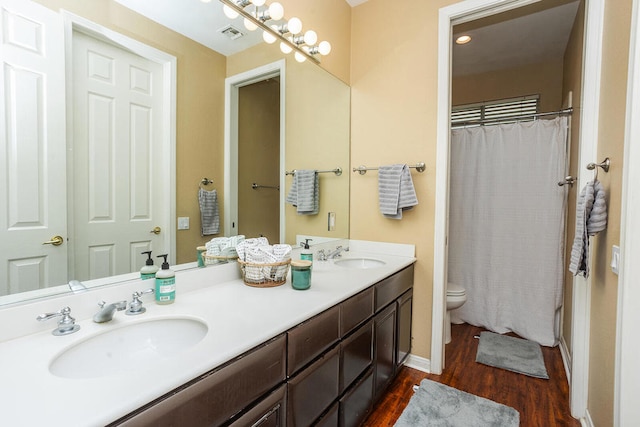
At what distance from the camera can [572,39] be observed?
8.50ft

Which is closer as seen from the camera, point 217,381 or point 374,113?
point 217,381

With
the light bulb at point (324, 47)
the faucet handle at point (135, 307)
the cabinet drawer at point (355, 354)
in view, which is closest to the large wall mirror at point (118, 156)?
the faucet handle at point (135, 307)

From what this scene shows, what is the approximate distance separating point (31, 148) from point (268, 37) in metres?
1.27

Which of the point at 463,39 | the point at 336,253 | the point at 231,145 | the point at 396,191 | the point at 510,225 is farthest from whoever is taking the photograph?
the point at 463,39

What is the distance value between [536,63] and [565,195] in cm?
165

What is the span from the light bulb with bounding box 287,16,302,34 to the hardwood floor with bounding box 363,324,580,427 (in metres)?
2.23

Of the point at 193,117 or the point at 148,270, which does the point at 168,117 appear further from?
the point at 148,270

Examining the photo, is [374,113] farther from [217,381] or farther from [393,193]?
[217,381]

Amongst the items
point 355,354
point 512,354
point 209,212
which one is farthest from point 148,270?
point 512,354

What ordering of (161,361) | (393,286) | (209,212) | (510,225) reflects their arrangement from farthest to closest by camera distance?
(510,225) < (393,286) < (209,212) < (161,361)

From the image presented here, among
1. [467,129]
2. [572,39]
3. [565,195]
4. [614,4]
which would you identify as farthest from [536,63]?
[614,4]

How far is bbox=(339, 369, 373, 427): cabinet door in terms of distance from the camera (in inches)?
53.6

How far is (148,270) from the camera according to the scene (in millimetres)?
1206

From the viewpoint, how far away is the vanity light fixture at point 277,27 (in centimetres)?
155
